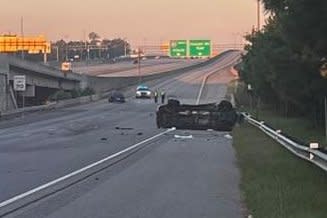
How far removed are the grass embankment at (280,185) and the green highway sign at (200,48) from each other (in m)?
103

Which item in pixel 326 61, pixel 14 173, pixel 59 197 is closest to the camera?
pixel 59 197

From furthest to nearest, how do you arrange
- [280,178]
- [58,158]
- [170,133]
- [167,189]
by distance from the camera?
[170,133]
[58,158]
[280,178]
[167,189]

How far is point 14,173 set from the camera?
1802 cm

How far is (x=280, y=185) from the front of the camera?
1509 cm

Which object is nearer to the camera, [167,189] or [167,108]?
[167,189]

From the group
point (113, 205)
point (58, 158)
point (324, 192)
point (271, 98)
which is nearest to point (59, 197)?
point (113, 205)

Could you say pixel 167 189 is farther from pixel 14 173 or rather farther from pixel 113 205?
pixel 14 173

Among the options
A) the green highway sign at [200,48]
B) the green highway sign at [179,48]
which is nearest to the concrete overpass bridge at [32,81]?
the green highway sign at [179,48]

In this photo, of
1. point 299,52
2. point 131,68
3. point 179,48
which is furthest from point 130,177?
point 131,68

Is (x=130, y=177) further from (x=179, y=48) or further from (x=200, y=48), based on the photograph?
(x=179, y=48)

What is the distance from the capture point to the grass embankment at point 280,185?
38.6 feet

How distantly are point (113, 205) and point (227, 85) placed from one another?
11567 cm

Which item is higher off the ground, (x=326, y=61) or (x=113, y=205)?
(x=326, y=61)

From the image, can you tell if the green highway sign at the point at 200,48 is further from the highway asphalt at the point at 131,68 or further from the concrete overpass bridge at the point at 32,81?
the highway asphalt at the point at 131,68
